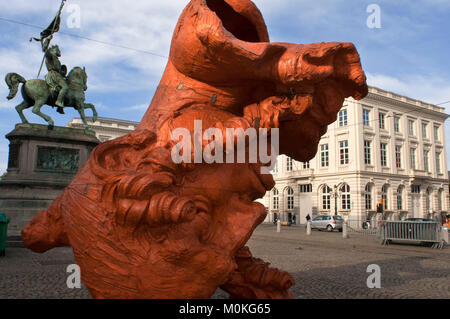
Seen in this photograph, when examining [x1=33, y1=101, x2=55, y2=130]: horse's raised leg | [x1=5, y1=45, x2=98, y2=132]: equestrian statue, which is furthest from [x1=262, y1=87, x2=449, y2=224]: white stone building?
[x1=33, y1=101, x2=55, y2=130]: horse's raised leg

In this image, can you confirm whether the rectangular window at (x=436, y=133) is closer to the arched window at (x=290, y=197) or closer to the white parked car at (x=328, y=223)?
the arched window at (x=290, y=197)

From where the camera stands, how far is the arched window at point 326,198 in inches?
1344

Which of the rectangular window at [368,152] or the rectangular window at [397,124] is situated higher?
the rectangular window at [397,124]

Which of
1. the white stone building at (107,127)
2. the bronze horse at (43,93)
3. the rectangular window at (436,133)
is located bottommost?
the bronze horse at (43,93)

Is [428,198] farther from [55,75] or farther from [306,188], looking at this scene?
[55,75]

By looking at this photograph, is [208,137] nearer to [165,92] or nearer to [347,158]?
[165,92]

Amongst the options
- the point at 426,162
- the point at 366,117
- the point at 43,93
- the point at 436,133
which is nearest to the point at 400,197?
the point at 426,162

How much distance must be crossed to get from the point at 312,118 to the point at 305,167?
34.8 m

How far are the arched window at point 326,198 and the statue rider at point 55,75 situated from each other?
27339 millimetres

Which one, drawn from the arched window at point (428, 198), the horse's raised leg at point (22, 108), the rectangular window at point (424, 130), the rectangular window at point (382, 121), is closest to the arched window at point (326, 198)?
the rectangular window at point (382, 121)
